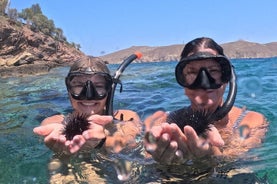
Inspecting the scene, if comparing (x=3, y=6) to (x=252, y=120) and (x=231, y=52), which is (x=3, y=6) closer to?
(x=252, y=120)

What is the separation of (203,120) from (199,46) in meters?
1.40

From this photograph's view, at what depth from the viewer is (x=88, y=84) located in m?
4.52

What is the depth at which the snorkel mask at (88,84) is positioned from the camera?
14.7 ft

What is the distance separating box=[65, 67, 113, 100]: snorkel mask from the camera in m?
4.49

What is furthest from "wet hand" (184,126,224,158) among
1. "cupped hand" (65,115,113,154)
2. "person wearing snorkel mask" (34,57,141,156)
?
"person wearing snorkel mask" (34,57,141,156)

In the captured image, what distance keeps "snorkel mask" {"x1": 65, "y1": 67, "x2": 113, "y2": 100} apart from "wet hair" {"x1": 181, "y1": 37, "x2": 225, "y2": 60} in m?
1.01

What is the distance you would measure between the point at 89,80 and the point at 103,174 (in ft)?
3.95

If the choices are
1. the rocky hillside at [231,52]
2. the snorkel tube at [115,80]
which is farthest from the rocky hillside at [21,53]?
the rocky hillside at [231,52]

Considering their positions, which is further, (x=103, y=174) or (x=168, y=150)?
(x=103, y=174)

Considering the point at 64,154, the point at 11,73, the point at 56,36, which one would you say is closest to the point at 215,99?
the point at 64,154

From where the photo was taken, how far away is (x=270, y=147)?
4.64 metres

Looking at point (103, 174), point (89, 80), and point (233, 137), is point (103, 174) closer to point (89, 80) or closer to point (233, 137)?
point (89, 80)

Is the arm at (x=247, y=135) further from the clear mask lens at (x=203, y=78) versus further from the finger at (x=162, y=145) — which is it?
the finger at (x=162, y=145)

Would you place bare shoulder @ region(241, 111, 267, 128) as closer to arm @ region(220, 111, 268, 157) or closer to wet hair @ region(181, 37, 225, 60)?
arm @ region(220, 111, 268, 157)
